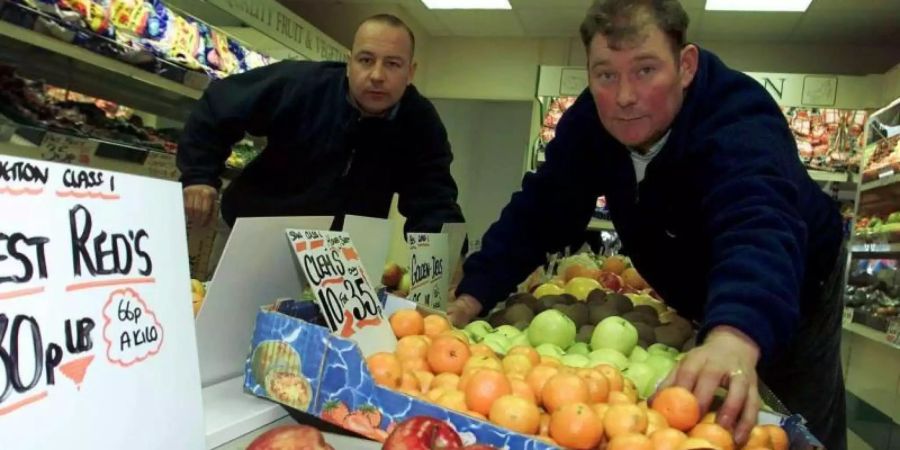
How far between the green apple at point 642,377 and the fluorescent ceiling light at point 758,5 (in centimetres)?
538

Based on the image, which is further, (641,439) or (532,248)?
(532,248)

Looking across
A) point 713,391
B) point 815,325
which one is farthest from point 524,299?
point 713,391

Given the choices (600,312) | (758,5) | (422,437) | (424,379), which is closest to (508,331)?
(600,312)

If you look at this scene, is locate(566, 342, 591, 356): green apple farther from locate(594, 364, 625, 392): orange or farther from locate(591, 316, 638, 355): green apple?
locate(594, 364, 625, 392): orange

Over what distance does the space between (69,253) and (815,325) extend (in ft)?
5.35

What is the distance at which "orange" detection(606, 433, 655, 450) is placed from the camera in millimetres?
875

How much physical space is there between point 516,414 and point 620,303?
3.00 feet

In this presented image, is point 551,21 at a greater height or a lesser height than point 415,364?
greater

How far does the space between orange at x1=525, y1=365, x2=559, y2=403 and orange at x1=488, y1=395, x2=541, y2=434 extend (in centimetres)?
11

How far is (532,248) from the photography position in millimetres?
1919

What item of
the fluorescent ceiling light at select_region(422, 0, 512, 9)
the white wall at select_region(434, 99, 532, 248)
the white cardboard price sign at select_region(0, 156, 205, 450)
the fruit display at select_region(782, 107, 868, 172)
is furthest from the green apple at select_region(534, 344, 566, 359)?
the white wall at select_region(434, 99, 532, 248)

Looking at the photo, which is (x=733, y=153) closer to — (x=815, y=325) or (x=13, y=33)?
(x=815, y=325)

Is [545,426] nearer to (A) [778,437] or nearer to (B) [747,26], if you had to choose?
(A) [778,437]

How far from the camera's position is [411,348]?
1.21 meters
